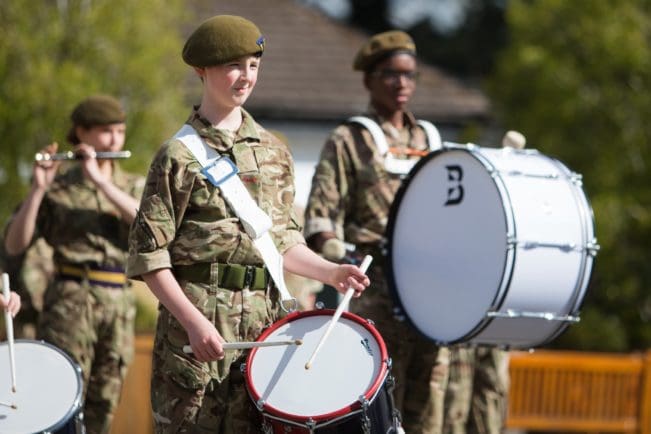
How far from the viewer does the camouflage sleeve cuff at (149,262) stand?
5.21 meters

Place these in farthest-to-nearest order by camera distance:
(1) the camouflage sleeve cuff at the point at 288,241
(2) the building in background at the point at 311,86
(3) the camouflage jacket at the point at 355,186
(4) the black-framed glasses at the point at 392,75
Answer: (2) the building in background at the point at 311,86 < (4) the black-framed glasses at the point at 392,75 < (3) the camouflage jacket at the point at 355,186 < (1) the camouflage sleeve cuff at the point at 288,241

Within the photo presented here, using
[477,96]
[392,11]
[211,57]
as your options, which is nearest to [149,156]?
[211,57]

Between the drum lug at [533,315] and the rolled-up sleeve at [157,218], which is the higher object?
the rolled-up sleeve at [157,218]

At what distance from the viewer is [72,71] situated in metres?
13.3

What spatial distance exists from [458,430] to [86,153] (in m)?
2.32

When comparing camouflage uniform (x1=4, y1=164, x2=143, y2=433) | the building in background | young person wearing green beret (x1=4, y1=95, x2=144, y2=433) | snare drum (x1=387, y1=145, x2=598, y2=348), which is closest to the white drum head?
snare drum (x1=387, y1=145, x2=598, y2=348)

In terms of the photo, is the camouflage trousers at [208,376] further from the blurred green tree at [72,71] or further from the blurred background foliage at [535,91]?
the blurred green tree at [72,71]

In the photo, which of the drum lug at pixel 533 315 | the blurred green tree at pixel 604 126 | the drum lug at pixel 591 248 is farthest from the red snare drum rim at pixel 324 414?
the blurred green tree at pixel 604 126

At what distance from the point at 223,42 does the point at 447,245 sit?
191cm

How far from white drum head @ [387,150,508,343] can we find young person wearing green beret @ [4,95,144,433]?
1.47 m

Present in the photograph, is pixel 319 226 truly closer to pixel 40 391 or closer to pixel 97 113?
pixel 97 113

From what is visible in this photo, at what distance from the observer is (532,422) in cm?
1243

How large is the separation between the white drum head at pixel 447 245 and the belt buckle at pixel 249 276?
1.37 meters

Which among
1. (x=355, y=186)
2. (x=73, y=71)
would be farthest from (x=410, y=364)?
(x=73, y=71)
